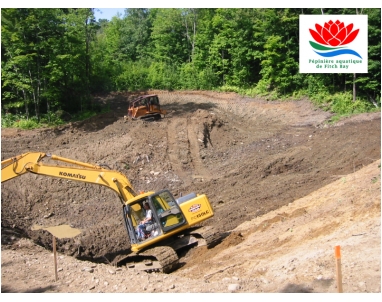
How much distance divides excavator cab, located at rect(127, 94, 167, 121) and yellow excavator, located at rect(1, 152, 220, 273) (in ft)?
52.4

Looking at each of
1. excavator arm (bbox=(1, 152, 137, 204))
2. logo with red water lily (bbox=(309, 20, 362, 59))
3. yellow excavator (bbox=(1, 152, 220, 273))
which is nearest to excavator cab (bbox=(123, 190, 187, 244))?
yellow excavator (bbox=(1, 152, 220, 273))

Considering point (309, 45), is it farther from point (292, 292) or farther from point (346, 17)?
point (292, 292)

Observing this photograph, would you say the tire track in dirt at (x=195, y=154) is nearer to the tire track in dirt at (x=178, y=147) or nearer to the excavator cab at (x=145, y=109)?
the tire track in dirt at (x=178, y=147)

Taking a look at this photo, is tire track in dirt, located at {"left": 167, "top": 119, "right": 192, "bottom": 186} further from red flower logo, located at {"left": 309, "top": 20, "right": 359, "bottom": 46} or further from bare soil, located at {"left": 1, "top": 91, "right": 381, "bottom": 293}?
red flower logo, located at {"left": 309, "top": 20, "right": 359, "bottom": 46}

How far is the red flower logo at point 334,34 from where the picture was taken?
13586mm

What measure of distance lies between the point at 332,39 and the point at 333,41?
0.07 metres

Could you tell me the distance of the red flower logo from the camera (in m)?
13.6

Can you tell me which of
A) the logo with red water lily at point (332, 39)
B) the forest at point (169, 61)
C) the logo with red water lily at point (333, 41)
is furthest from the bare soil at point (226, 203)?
the logo with red water lily at point (332, 39)

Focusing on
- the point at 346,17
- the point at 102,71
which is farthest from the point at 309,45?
the point at 102,71

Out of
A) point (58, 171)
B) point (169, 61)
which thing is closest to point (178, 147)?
point (58, 171)

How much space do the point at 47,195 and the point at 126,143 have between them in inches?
210

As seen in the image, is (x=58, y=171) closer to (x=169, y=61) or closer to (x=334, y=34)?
(x=334, y=34)

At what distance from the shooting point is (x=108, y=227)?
45.0ft

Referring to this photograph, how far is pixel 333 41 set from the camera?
13.6m
